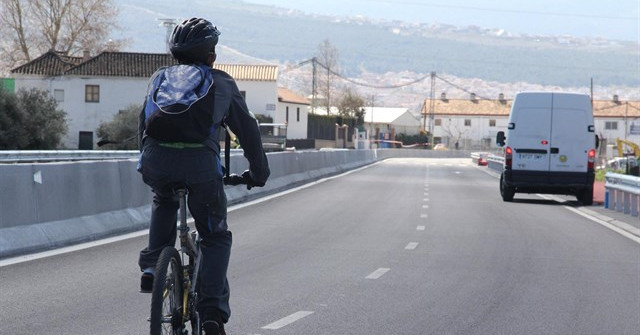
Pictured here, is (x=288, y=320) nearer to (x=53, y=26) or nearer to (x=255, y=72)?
(x=53, y=26)

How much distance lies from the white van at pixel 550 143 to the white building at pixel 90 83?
63224mm

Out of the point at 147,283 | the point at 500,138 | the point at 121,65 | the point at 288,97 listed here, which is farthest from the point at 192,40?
the point at 288,97

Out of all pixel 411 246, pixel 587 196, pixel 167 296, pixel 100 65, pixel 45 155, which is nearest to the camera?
pixel 167 296

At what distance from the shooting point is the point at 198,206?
6117 mm

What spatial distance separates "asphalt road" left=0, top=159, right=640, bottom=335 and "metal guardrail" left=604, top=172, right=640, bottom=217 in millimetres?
4117

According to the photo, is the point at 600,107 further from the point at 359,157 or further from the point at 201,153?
the point at 201,153

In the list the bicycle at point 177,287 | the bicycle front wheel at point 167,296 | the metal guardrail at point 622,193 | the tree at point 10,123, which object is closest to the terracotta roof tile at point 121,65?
the tree at point 10,123

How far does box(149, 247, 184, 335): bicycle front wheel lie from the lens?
222 inches

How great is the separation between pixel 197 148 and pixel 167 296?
741 mm

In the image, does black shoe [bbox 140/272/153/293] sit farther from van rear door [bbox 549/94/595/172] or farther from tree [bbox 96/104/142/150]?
tree [bbox 96/104/142/150]

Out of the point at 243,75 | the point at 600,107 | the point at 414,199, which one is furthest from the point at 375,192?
the point at 600,107

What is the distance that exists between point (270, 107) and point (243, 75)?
225 inches

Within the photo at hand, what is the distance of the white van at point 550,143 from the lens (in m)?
28.3

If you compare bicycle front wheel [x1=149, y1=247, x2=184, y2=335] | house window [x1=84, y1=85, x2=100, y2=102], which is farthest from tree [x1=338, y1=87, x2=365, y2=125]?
bicycle front wheel [x1=149, y1=247, x2=184, y2=335]
